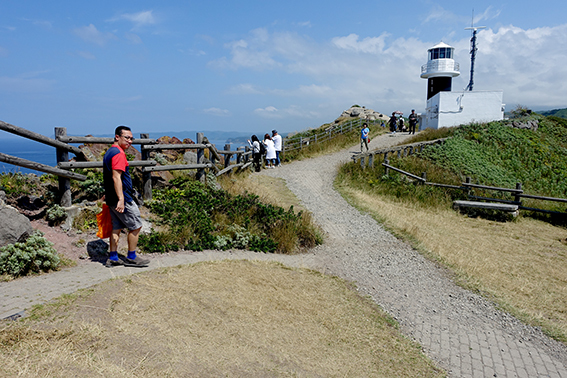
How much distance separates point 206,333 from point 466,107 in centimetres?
3430

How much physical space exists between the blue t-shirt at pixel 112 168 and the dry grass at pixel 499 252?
643 cm

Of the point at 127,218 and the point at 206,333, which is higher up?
the point at 127,218

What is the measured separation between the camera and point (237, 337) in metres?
4.42

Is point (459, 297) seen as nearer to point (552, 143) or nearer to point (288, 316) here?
point (288, 316)

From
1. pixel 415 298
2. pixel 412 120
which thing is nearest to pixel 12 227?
pixel 415 298

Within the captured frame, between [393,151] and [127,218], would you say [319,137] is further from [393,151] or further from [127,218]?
[127,218]

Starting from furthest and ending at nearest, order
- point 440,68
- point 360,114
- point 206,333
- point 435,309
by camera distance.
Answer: point 360,114 → point 440,68 → point 435,309 → point 206,333

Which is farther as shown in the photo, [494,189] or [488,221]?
[494,189]

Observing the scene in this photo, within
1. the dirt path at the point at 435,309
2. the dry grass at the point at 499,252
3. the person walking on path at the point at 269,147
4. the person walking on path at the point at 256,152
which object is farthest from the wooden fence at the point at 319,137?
the dirt path at the point at 435,309

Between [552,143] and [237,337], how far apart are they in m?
34.4

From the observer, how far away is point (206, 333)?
4363 mm

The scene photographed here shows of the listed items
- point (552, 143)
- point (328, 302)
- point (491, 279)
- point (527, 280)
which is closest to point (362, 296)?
point (328, 302)

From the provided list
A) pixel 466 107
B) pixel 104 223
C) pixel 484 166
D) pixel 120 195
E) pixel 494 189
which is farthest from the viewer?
pixel 466 107

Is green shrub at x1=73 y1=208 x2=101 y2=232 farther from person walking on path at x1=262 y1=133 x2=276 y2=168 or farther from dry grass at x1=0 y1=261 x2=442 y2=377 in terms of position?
person walking on path at x1=262 y1=133 x2=276 y2=168
